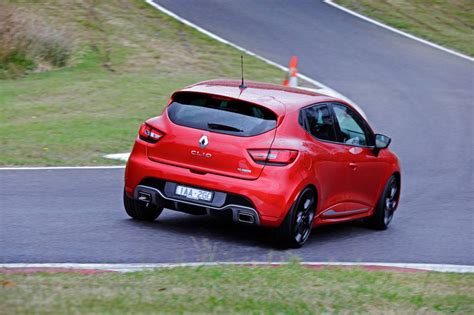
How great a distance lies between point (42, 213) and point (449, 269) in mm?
4502

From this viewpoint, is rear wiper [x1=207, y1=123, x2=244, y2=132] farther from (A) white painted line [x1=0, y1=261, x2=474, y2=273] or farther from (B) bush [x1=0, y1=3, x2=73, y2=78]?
(B) bush [x1=0, y1=3, x2=73, y2=78]

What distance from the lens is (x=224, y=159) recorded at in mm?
9867

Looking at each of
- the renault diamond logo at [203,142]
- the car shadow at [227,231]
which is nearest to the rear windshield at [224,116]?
the renault diamond logo at [203,142]

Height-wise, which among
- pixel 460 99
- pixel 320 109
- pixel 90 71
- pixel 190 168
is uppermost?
pixel 320 109

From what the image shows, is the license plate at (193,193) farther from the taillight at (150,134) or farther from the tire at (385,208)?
the tire at (385,208)

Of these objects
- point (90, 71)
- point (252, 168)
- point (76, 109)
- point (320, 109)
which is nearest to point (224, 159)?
point (252, 168)

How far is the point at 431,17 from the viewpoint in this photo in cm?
3372

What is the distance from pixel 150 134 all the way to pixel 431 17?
24955mm

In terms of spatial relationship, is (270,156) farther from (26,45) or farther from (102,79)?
(26,45)

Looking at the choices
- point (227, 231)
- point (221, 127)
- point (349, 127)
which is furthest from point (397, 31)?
point (221, 127)

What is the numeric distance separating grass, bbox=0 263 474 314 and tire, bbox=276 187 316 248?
1.33m

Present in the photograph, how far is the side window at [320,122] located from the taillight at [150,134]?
153 centimetres

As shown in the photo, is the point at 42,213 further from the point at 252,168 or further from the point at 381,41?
the point at 381,41

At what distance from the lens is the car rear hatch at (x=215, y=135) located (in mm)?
9836
